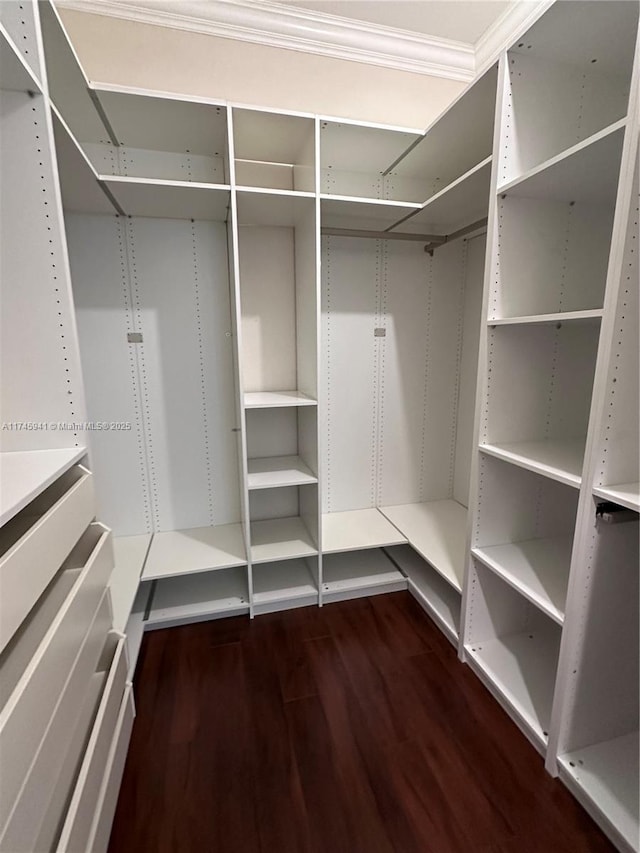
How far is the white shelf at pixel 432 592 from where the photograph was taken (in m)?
1.91

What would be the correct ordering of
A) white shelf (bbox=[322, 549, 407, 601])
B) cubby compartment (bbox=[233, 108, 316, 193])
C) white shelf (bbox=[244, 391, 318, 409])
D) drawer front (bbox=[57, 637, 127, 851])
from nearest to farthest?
1. drawer front (bbox=[57, 637, 127, 851])
2. cubby compartment (bbox=[233, 108, 316, 193])
3. white shelf (bbox=[244, 391, 318, 409])
4. white shelf (bbox=[322, 549, 407, 601])

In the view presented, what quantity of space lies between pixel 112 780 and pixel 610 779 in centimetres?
154

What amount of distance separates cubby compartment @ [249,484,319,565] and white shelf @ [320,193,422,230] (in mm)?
1393

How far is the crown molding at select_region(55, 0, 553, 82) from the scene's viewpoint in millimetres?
1685

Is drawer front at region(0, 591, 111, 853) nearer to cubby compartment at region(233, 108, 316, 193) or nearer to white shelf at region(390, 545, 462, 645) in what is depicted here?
white shelf at region(390, 545, 462, 645)

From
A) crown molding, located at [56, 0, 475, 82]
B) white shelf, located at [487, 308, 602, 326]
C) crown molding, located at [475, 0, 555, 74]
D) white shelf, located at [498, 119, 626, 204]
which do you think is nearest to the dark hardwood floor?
white shelf, located at [487, 308, 602, 326]

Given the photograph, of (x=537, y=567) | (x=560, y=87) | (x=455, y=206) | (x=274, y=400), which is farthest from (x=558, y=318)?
(x=274, y=400)

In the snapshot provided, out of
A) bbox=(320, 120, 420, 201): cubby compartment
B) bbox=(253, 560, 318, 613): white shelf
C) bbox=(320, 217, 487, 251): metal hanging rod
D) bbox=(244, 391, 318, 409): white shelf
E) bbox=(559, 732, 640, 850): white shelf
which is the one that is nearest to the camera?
bbox=(559, 732, 640, 850): white shelf

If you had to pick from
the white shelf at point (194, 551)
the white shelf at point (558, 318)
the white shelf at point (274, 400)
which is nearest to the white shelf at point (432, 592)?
the white shelf at point (194, 551)

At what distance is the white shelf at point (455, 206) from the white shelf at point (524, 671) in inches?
77.7

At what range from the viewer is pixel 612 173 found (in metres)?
1.18

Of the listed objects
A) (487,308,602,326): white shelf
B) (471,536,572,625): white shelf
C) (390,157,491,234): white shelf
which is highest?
(390,157,491,234): white shelf

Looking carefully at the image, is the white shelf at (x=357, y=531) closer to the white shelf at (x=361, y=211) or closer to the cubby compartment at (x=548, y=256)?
the cubby compartment at (x=548, y=256)

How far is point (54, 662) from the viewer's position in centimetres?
80
